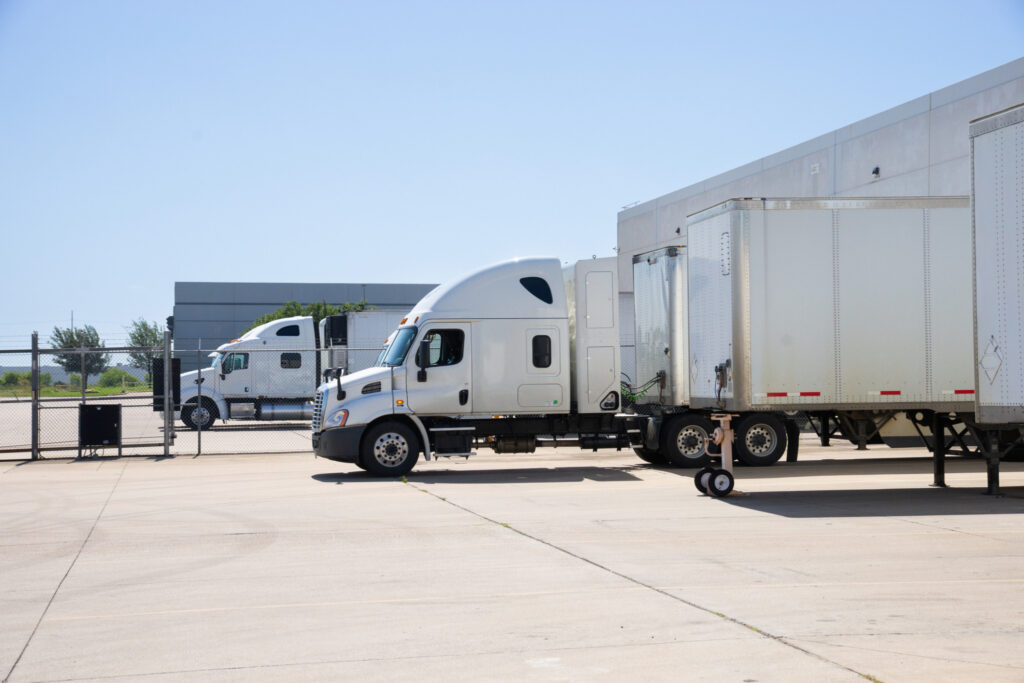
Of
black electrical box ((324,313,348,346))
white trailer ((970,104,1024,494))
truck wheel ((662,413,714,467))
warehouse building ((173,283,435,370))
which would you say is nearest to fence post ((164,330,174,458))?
black electrical box ((324,313,348,346))

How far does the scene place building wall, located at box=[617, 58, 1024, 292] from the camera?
28.6 metres

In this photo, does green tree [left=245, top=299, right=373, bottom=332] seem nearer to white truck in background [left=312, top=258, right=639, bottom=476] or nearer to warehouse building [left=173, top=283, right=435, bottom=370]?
warehouse building [left=173, top=283, right=435, bottom=370]

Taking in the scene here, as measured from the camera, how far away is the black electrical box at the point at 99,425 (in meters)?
22.0

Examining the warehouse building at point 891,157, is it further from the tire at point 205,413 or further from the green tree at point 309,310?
the green tree at point 309,310

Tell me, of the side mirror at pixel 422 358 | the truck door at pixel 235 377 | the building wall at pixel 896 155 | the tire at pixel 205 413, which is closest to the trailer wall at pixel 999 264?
the side mirror at pixel 422 358

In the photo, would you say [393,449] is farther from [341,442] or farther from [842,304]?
[842,304]

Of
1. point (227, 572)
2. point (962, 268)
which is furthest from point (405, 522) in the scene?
point (962, 268)

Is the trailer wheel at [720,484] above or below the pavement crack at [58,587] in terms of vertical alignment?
above

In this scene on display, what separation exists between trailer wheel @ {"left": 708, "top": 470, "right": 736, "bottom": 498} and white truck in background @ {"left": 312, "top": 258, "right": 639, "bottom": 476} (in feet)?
13.7

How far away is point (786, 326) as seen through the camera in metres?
17.1

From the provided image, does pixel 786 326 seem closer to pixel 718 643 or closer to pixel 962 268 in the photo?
pixel 962 268

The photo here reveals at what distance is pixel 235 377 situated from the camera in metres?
32.8

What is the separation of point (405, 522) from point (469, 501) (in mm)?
2218

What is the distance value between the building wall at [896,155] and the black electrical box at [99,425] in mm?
15889
